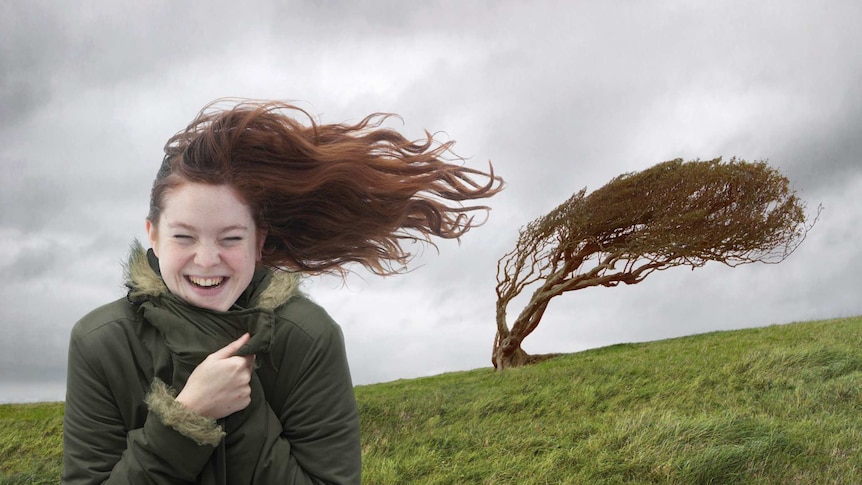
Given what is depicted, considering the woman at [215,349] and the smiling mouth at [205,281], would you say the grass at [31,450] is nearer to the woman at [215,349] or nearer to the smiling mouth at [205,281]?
the woman at [215,349]

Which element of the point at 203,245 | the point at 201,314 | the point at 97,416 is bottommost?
the point at 97,416

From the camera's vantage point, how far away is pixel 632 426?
7.72 m

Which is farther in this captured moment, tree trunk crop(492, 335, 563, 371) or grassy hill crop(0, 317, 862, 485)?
tree trunk crop(492, 335, 563, 371)

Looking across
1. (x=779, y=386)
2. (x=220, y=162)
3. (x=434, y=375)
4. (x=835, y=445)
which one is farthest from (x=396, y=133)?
(x=434, y=375)

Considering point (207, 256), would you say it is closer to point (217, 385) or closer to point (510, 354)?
point (217, 385)

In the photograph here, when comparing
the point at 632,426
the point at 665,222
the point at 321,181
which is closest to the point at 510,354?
Answer: the point at 665,222

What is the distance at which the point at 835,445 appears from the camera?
7273 mm

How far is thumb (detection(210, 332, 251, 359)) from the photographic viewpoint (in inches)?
104

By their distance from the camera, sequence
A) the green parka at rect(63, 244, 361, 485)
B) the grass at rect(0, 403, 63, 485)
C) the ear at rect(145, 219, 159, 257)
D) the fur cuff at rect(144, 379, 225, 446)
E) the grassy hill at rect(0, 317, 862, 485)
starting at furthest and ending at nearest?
1. the grass at rect(0, 403, 63, 485)
2. the grassy hill at rect(0, 317, 862, 485)
3. the ear at rect(145, 219, 159, 257)
4. the green parka at rect(63, 244, 361, 485)
5. the fur cuff at rect(144, 379, 225, 446)

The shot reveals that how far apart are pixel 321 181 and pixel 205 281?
78 centimetres

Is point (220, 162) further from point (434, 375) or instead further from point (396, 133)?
point (434, 375)

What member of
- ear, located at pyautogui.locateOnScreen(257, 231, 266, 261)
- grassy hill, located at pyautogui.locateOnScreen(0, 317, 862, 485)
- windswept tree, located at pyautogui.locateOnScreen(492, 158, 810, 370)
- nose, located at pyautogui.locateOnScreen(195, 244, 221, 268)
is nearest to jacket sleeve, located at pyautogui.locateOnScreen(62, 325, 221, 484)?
nose, located at pyautogui.locateOnScreen(195, 244, 221, 268)

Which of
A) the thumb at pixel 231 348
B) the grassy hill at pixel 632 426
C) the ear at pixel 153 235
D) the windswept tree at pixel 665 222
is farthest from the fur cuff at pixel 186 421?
the windswept tree at pixel 665 222

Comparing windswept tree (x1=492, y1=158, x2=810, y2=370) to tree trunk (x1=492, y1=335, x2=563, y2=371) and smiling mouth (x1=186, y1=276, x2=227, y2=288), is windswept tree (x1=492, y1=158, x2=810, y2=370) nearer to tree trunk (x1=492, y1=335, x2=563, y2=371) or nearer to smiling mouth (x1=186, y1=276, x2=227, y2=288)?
tree trunk (x1=492, y1=335, x2=563, y2=371)
